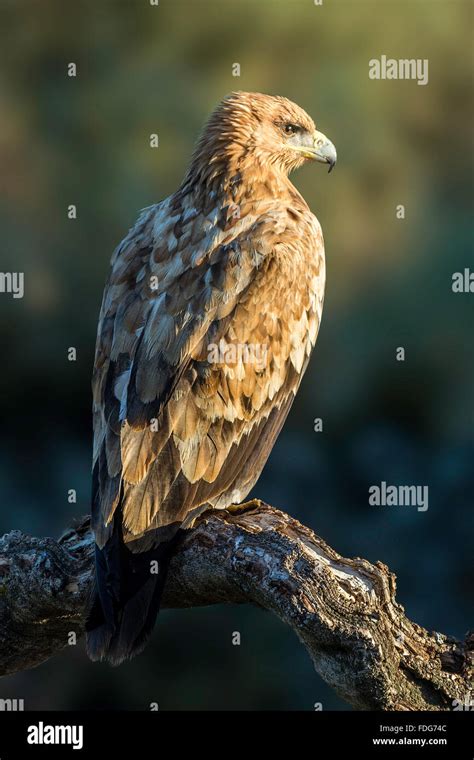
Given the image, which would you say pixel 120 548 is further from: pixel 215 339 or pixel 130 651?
pixel 215 339

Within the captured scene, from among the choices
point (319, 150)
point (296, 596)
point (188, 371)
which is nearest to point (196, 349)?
point (188, 371)

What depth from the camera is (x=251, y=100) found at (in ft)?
18.9

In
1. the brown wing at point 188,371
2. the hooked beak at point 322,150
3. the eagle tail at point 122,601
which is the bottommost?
the eagle tail at point 122,601

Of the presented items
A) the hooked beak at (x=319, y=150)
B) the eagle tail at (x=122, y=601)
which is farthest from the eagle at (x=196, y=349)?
the hooked beak at (x=319, y=150)

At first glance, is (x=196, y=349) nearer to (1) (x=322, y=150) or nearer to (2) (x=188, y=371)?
(2) (x=188, y=371)

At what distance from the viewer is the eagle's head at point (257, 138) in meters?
5.63

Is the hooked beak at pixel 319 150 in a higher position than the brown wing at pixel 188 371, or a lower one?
higher

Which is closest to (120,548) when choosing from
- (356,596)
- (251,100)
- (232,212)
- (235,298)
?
(356,596)

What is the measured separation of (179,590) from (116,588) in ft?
1.37

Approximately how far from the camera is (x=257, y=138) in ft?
18.7

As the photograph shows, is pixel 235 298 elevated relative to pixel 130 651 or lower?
elevated

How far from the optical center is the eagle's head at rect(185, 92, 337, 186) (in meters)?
5.63

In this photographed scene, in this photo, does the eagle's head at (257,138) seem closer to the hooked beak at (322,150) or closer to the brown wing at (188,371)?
the hooked beak at (322,150)

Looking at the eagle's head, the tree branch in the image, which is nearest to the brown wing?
the tree branch
